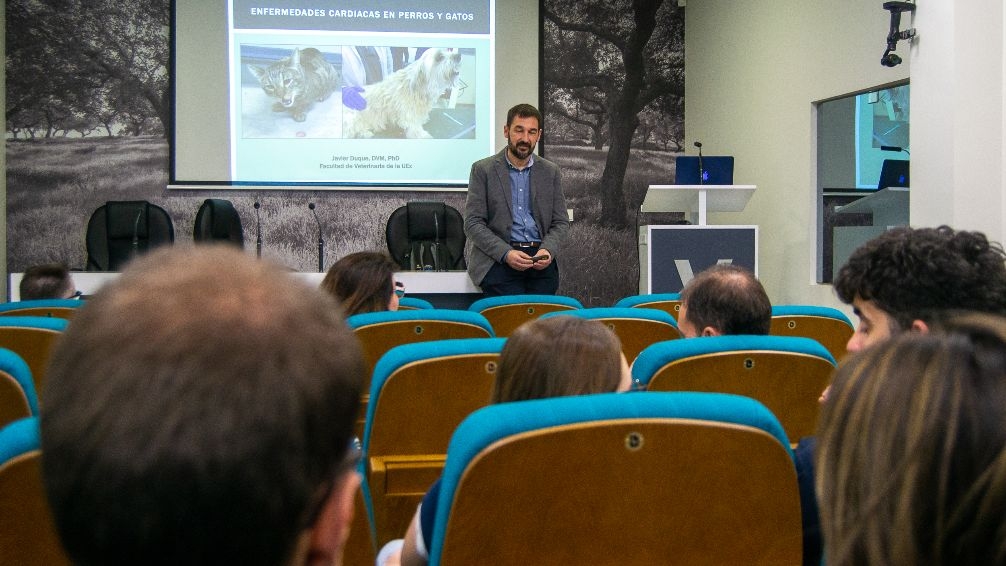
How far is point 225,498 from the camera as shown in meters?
0.55

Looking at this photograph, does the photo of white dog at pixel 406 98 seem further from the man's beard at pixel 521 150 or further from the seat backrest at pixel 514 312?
the seat backrest at pixel 514 312

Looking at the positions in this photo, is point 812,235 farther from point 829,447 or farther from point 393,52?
point 829,447

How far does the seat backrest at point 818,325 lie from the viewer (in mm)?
3074

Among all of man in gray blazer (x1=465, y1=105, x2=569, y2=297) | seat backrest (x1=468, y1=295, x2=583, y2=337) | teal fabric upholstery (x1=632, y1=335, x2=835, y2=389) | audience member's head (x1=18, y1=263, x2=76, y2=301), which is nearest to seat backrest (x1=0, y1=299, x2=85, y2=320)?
audience member's head (x1=18, y1=263, x2=76, y2=301)

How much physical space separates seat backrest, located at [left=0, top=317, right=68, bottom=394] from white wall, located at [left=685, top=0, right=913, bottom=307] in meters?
5.03

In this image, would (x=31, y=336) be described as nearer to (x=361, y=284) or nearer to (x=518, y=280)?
(x=361, y=284)

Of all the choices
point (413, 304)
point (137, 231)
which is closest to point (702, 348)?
point (413, 304)

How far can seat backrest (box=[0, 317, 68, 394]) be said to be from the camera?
2.41 meters

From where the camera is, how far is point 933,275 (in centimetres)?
179

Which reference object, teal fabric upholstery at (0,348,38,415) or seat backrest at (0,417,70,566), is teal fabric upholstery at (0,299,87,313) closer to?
teal fabric upholstery at (0,348,38,415)

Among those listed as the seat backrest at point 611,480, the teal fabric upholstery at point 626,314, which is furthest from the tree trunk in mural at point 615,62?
the seat backrest at point 611,480

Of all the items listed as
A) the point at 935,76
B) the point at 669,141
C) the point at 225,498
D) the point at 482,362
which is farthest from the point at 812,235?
the point at 225,498

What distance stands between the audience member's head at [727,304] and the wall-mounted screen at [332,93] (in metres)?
5.88

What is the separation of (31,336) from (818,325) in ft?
7.56
